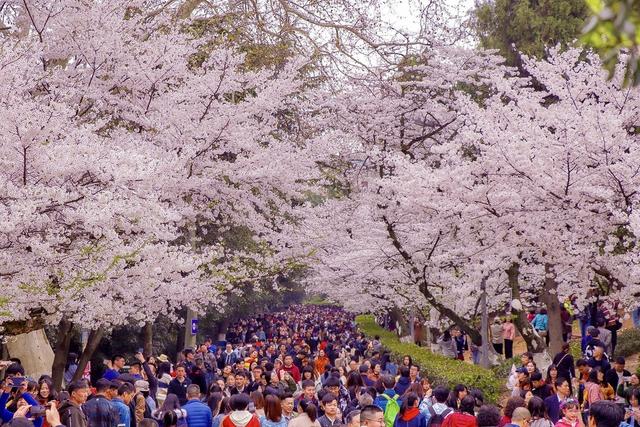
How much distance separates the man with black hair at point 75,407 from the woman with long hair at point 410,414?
339 cm

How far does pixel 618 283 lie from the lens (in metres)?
16.5

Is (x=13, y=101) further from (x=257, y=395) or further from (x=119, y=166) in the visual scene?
(x=257, y=395)

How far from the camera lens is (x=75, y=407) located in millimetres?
9625

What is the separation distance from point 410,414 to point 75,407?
11.7 ft

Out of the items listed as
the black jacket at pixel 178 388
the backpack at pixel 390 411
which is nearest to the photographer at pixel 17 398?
the black jacket at pixel 178 388

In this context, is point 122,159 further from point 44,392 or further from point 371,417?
point 371,417

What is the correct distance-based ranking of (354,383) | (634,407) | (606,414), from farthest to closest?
(354,383) → (634,407) → (606,414)

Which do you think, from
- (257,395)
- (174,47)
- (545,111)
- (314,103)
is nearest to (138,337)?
(314,103)

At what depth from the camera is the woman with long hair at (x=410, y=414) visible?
394 inches

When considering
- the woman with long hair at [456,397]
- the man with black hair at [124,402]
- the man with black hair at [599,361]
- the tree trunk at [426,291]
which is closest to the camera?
the man with black hair at [124,402]

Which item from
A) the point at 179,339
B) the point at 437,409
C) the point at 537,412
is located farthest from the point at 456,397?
the point at 179,339

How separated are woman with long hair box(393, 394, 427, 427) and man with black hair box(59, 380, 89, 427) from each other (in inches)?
133

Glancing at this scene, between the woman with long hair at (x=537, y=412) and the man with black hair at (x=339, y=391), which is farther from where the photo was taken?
the man with black hair at (x=339, y=391)

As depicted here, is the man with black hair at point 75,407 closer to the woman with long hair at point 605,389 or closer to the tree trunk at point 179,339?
the woman with long hair at point 605,389
